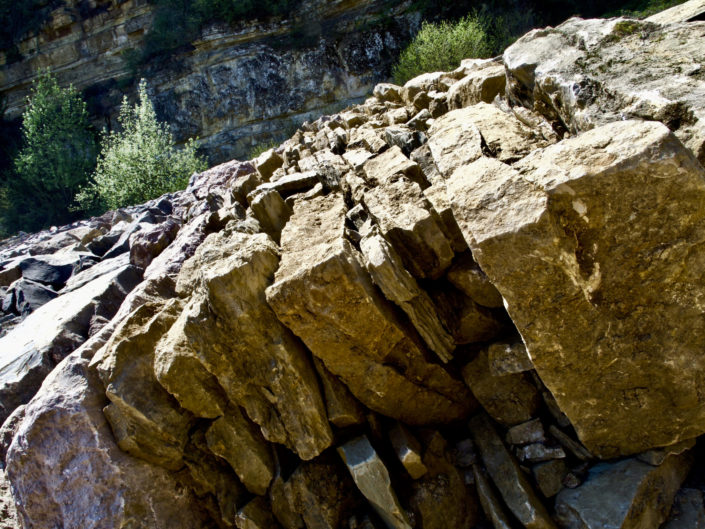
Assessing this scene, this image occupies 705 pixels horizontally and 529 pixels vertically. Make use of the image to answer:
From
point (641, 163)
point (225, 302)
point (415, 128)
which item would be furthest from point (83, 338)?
point (641, 163)

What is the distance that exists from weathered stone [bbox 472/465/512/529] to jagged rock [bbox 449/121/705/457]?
2.19 ft

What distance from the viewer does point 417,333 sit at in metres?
2.89

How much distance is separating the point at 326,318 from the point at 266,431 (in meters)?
0.87

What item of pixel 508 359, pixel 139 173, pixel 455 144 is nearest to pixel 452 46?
pixel 139 173

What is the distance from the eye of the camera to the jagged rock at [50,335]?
3.70 metres

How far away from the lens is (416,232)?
288cm

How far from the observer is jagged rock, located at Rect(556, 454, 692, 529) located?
2.26m

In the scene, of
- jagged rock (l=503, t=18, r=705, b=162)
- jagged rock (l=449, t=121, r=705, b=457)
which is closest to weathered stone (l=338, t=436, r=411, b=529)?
jagged rock (l=449, t=121, r=705, b=457)

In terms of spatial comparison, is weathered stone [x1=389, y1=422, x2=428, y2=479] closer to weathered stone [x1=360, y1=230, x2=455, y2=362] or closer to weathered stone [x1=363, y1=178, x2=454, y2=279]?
weathered stone [x1=360, y1=230, x2=455, y2=362]

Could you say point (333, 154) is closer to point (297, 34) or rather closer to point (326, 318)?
point (326, 318)

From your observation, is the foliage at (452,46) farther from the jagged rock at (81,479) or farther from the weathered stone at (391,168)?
the jagged rock at (81,479)

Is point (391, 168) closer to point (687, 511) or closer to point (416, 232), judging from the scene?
A: point (416, 232)

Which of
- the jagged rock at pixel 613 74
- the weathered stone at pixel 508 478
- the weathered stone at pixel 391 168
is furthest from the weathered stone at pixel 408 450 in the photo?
the jagged rock at pixel 613 74

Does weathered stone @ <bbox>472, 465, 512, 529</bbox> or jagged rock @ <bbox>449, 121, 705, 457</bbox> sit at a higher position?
jagged rock @ <bbox>449, 121, 705, 457</bbox>
